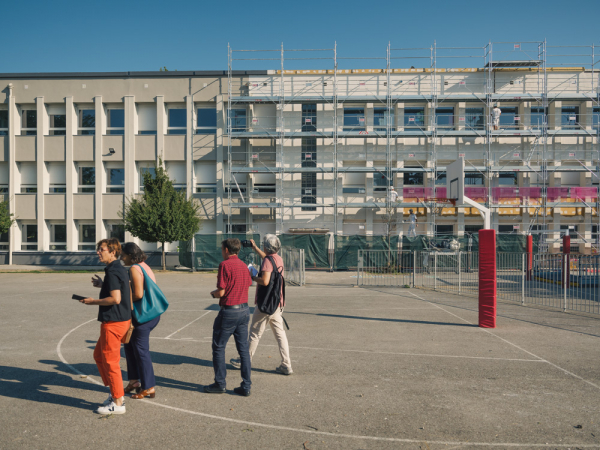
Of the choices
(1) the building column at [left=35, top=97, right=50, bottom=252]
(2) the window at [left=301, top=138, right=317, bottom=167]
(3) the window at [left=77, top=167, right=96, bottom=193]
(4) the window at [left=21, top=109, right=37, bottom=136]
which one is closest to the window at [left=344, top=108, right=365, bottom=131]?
(2) the window at [left=301, top=138, right=317, bottom=167]

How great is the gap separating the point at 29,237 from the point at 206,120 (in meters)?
14.1

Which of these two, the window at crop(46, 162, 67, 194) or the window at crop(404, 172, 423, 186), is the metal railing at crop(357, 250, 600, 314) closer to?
the window at crop(404, 172, 423, 186)

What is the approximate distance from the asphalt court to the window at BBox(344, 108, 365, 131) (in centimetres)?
1989

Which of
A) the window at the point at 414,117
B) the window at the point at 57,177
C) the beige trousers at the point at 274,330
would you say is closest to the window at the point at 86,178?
the window at the point at 57,177

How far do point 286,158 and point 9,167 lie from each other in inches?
723

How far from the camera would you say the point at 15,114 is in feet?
98.1

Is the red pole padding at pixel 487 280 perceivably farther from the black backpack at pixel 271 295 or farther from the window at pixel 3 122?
the window at pixel 3 122

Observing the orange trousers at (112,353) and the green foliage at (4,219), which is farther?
the green foliage at (4,219)

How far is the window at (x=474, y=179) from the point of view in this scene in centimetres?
2805

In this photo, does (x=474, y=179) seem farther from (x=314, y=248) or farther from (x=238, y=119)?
(x=238, y=119)

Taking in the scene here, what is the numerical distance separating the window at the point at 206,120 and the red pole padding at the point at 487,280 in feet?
74.6

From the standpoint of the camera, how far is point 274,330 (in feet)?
19.3

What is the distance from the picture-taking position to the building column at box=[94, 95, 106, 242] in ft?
95.0

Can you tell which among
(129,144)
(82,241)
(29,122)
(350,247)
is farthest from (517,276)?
(29,122)
